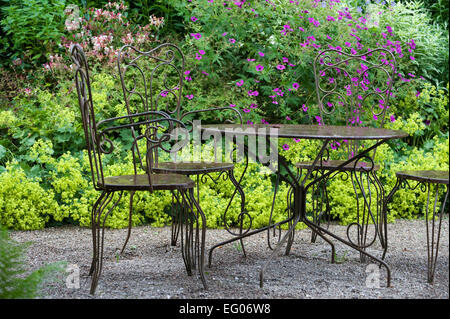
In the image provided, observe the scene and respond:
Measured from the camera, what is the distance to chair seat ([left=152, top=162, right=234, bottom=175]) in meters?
2.86

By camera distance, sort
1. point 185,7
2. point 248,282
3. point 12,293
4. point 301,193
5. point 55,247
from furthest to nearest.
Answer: point 185,7, point 55,247, point 301,193, point 248,282, point 12,293

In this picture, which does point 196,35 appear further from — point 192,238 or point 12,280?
point 12,280

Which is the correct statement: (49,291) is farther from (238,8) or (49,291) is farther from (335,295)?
(238,8)

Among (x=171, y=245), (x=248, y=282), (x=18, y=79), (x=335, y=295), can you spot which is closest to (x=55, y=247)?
(x=171, y=245)

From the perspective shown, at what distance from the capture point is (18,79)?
16.5ft

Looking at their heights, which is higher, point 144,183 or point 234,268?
point 144,183

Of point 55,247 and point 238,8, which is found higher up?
point 238,8

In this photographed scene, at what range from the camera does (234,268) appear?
298 cm

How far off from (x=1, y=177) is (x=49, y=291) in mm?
1561

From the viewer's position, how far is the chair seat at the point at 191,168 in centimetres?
286

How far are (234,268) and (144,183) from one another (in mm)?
806
